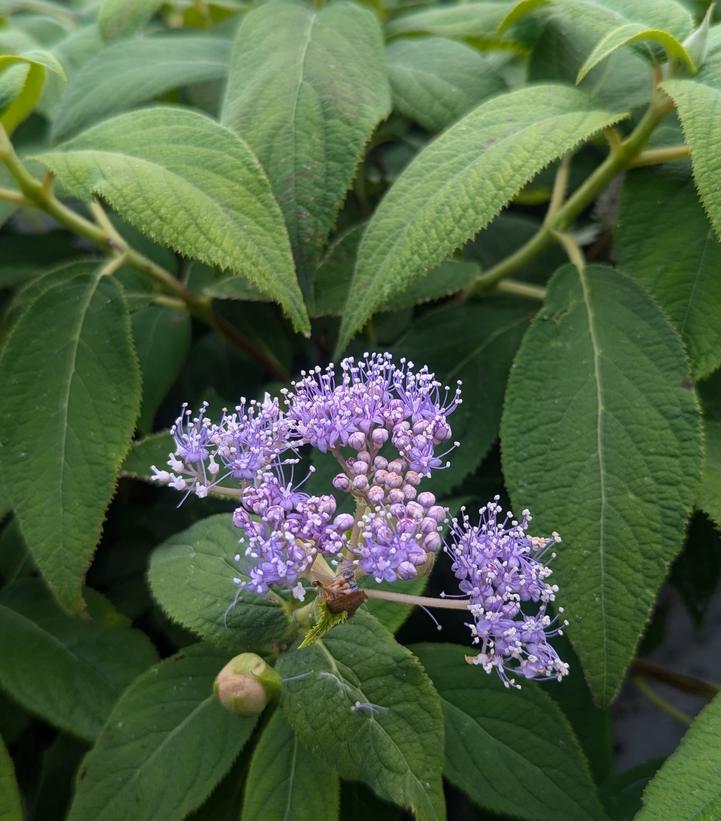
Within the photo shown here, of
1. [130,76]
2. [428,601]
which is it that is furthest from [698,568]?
[130,76]

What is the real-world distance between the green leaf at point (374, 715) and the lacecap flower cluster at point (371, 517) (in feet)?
0.17

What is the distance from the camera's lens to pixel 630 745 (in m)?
1.09

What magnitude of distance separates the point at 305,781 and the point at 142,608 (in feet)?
1.12

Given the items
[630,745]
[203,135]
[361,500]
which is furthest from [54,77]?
[630,745]

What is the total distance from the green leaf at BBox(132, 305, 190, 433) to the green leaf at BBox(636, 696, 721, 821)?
549mm

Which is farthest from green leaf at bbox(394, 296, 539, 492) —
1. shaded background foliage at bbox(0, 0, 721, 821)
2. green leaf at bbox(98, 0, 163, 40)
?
green leaf at bbox(98, 0, 163, 40)

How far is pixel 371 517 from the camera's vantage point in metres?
0.51

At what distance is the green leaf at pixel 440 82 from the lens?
0.88 metres

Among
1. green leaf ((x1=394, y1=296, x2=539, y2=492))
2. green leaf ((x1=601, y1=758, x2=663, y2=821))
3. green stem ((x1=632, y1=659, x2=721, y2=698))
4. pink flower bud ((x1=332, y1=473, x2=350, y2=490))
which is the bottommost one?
green stem ((x1=632, y1=659, x2=721, y2=698))

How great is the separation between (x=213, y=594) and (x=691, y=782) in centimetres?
34

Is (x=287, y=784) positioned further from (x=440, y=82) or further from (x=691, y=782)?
(x=440, y=82)

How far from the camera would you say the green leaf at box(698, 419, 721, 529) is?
0.67 metres

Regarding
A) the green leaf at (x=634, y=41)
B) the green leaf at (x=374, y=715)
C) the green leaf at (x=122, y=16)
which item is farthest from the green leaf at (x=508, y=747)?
the green leaf at (x=122, y=16)

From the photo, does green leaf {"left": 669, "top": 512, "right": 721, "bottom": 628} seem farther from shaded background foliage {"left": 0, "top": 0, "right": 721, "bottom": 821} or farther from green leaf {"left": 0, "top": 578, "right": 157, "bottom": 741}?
green leaf {"left": 0, "top": 578, "right": 157, "bottom": 741}
